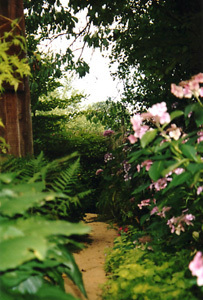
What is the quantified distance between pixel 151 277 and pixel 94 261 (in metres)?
1.43

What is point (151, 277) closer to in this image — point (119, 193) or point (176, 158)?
point (176, 158)

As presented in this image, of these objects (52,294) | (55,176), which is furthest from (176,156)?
(55,176)

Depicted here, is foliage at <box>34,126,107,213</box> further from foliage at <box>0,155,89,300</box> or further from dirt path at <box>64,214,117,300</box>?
foliage at <box>0,155,89,300</box>

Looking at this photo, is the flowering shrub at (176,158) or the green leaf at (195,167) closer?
the green leaf at (195,167)

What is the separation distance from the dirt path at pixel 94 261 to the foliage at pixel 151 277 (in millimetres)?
108

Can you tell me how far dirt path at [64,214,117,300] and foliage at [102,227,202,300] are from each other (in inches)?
4.2

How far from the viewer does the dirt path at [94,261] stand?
9.96 feet

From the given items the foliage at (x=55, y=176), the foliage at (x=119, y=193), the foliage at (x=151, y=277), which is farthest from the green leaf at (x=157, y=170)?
the foliage at (x=119, y=193)

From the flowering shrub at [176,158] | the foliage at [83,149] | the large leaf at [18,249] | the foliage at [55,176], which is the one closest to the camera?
the large leaf at [18,249]

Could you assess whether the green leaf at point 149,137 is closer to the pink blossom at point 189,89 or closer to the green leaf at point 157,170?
the green leaf at point 157,170

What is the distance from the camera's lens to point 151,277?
280 centimetres

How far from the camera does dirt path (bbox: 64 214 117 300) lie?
3.04 metres

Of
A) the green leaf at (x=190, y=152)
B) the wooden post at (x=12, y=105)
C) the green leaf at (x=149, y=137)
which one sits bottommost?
the green leaf at (x=190, y=152)

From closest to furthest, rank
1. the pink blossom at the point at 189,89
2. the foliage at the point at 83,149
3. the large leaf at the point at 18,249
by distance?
1. the large leaf at the point at 18,249
2. the pink blossom at the point at 189,89
3. the foliage at the point at 83,149
